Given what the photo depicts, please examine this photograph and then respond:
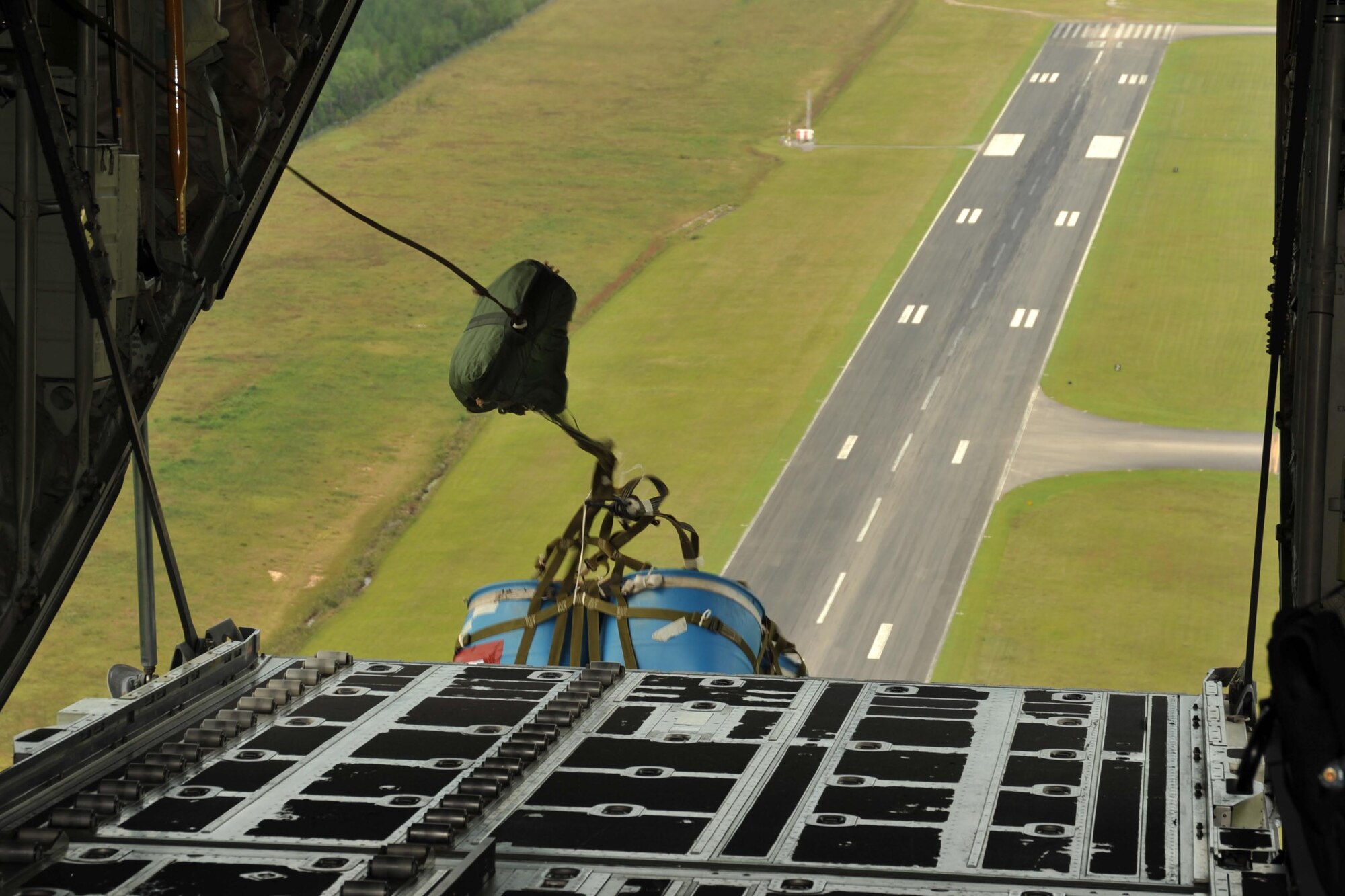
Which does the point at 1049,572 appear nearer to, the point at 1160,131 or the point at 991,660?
the point at 991,660

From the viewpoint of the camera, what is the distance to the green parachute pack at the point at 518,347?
1097 cm

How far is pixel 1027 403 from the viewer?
4531 cm

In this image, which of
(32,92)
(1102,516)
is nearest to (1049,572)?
(1102,516)

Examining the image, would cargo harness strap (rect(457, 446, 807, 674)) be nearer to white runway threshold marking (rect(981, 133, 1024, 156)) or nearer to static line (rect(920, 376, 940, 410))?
static line (rect(920, 376, 940, 410))

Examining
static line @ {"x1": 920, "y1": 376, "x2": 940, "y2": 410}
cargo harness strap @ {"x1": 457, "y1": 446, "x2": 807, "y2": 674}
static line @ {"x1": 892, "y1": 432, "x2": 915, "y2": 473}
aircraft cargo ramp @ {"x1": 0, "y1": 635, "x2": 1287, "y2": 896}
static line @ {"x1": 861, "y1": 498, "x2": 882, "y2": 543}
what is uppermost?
aircraft cargo ramp @ {"x1": 0, "y1": 635, "x2": 1287, "y2": 896}

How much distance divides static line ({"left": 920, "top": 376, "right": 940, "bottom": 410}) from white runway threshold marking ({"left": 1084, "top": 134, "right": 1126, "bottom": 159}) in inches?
614

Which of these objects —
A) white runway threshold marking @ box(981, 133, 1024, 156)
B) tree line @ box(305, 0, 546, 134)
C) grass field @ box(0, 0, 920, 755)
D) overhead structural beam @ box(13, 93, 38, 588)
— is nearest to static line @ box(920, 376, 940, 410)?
grass field @ box(0, 0, 920, 755)

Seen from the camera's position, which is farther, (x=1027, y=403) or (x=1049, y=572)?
(x=1027, y=403)

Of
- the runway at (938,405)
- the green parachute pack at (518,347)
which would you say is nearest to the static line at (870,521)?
the runway at (938,405)

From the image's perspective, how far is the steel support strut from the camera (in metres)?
6.51

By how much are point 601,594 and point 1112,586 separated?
2978 centimetres

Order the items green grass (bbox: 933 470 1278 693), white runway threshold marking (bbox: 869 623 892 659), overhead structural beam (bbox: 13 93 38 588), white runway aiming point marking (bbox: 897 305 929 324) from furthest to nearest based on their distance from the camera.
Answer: white runway aiming point marking (bbox: 897 305 929 324)
white runway threshold marking (bbox: 869 623 892 659)
green grass (bbox: 933 470 1278 693)
overhead structural beam (bbox: 13 93 38 588)

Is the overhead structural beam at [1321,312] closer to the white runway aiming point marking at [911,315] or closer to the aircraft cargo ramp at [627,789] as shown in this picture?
the aircraft cargo ramp at [627,789]

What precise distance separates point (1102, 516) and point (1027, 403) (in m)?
5.37
